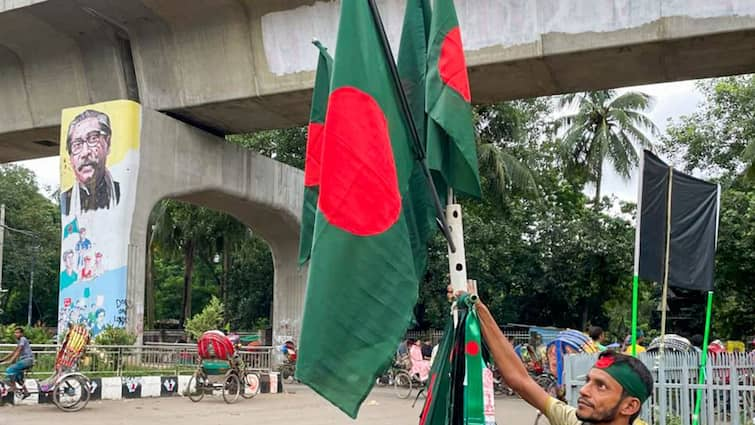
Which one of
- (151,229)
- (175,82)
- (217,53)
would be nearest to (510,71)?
(217,53)

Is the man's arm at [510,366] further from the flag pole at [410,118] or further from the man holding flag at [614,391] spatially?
the flag pole at [410,118]

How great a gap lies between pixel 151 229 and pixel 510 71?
A: 24157mm

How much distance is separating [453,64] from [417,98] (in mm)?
331

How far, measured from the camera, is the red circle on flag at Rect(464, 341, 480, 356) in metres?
3.55

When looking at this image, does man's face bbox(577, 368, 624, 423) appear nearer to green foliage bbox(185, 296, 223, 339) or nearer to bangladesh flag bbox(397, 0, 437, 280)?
bangladesh flag bbox(397, 0, 437, 280)

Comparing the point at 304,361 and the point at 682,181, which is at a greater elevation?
the point at 682,181

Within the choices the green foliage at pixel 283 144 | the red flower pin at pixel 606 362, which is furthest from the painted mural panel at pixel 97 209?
the red flower pin at pixel 606 362

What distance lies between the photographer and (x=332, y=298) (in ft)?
11.1

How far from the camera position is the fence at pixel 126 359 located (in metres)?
15.4

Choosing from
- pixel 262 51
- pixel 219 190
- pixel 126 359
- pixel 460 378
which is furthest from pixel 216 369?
pixel 460 378

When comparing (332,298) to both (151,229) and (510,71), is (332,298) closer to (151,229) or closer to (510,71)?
(510,71)

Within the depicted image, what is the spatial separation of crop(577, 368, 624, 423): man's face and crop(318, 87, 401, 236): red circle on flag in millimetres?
1144

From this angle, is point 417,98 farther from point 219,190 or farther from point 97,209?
point 219,190

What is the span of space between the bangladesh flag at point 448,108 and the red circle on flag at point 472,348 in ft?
2.74
